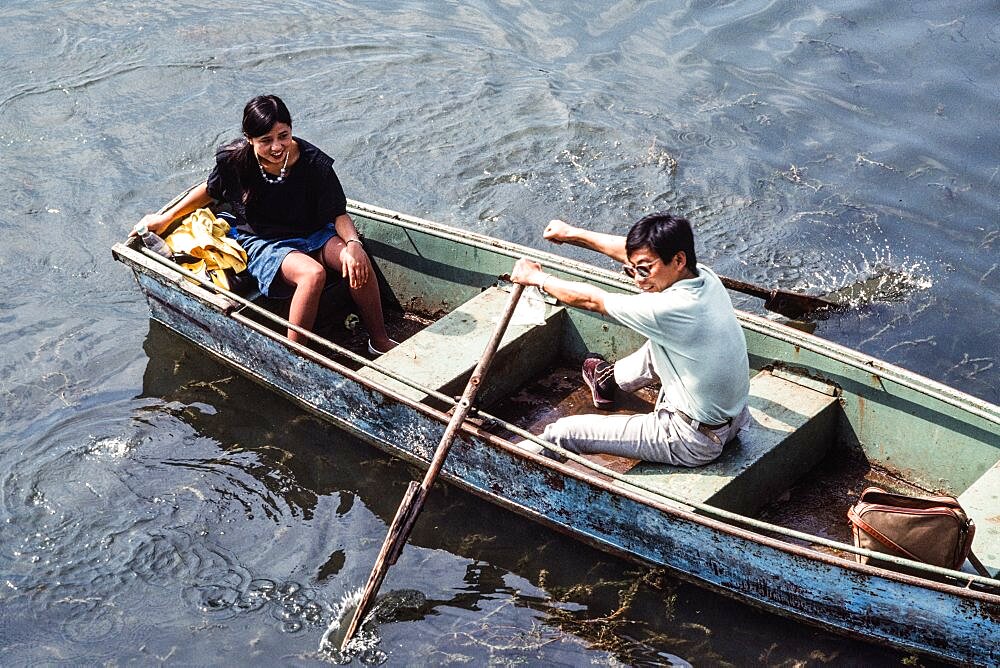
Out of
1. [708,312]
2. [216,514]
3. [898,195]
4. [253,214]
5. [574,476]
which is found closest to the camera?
[708,312]

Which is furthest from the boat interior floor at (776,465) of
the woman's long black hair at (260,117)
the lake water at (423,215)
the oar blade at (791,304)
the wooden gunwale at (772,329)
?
the woman's long black hair at (260,117)

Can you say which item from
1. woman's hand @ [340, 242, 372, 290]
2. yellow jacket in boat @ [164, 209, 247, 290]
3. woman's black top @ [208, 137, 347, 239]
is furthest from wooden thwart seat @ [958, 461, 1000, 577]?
yellow jacket in boat @ [164, 209, 247, 290]

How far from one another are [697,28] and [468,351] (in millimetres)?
7167

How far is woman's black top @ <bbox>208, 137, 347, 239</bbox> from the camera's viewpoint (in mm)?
7160

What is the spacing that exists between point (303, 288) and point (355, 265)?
15.0 inches

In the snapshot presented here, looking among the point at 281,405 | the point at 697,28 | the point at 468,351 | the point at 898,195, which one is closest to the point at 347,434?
the point at 281,405

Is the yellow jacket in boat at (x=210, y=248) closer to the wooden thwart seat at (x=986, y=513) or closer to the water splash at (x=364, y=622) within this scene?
the water splash at (x=364, y=622)

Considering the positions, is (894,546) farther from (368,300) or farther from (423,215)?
(423,215)

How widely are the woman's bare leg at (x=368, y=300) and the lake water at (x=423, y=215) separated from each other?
753 mm

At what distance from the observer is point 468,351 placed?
6961 millimetres

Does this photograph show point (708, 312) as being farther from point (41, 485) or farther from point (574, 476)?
point (41, 485)

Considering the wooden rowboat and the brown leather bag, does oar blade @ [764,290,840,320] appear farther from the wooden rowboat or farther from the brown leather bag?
the brown leather bag

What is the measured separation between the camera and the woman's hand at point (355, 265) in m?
7.04

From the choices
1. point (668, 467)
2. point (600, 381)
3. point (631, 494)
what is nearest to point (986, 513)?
point (668, 467)
